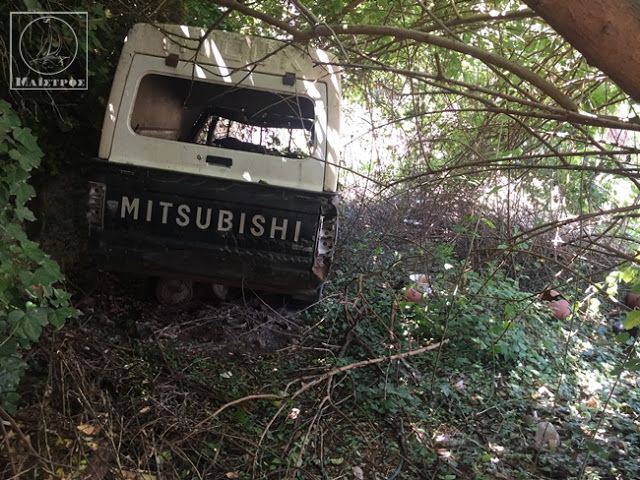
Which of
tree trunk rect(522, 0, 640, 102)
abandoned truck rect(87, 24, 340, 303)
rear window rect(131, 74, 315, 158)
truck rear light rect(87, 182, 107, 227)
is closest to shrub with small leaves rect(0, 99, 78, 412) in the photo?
truck rear light rect(87, 182, 107, 227)

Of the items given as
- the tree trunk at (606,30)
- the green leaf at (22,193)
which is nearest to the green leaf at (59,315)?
Result: the green leaf at (22,193)

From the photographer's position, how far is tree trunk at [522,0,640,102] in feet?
4.55

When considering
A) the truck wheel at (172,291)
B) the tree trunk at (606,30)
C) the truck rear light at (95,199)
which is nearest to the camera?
the tree trunk at (606,30)

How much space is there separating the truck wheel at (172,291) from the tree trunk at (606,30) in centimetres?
347

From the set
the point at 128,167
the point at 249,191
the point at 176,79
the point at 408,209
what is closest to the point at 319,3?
the point at 176,79

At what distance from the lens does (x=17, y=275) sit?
2.42 m

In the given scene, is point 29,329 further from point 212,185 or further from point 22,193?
point 212,185

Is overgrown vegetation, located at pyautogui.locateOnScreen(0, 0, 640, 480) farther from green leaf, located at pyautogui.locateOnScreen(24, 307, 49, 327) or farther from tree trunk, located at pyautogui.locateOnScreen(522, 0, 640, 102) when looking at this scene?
tree trunk, located at pyautogui.locateOnScreen(522, 0, 640, 102)

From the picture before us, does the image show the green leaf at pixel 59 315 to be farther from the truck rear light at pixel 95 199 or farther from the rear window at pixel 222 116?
the rear window at pixel 222 116

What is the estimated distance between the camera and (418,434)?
3227 mm

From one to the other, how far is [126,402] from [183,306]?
1.56 metres

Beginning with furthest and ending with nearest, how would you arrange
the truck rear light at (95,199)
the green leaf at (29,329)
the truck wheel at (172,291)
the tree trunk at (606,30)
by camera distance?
the truck wheel at (172,291)
the truck rear light at (95,199)
the green leaf at (29,329)
the tree trunk at (606,30)

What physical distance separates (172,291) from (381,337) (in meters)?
1.80

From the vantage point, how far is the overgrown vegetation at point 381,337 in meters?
2.34
